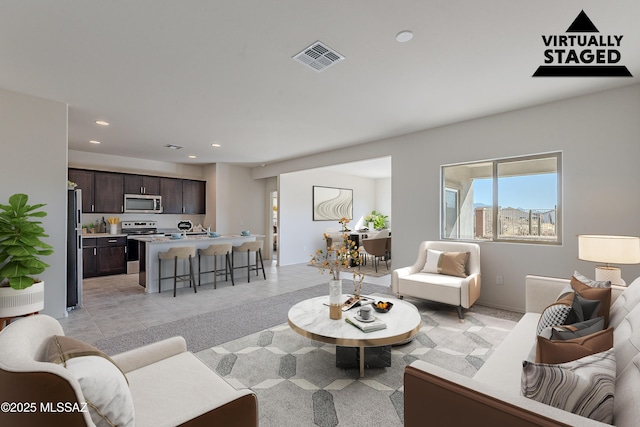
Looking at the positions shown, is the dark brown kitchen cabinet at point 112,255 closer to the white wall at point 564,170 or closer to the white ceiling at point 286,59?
the white ceiling at point 286,59

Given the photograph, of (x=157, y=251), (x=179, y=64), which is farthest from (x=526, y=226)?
(x=157, y=251)

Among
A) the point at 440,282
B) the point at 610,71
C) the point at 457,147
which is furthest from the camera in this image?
the point at 457,147

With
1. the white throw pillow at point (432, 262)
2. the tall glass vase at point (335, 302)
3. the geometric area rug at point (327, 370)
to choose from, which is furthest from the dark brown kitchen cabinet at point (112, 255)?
the white throw pillow at point (432, 262)

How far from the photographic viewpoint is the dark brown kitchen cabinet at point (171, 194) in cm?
741

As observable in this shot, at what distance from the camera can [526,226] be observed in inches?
156

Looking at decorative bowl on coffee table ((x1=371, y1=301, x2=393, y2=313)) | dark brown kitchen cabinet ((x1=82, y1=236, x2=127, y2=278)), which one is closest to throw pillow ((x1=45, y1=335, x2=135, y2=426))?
decorative bowl on coffee table ((x1=371, y1=301, x2=393, y2=313))

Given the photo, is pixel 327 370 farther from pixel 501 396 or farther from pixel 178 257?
pixel 178 257

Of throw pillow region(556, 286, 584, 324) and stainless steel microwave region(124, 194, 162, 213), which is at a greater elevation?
stainless steel microwave region(124, 194, 162, 213)

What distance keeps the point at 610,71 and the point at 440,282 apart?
2741 millimetres

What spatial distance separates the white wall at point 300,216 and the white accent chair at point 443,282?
3.92 meters

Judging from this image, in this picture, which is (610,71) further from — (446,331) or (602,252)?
(446,331)

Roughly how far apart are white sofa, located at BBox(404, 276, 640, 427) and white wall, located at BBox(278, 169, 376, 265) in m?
6.38

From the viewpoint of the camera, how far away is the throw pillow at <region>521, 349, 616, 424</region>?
0.94 m

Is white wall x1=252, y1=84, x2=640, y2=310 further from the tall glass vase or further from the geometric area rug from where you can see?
the tall glass vase
